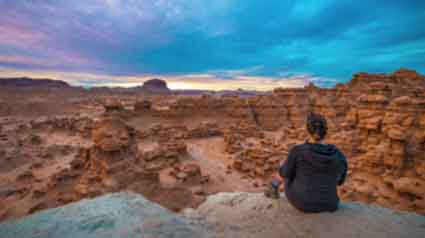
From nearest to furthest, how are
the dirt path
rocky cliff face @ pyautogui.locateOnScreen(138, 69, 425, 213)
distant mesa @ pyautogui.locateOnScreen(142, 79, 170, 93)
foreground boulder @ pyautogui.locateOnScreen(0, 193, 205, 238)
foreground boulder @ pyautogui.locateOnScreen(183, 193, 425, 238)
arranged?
foreground boulder @ pyautogui.locateOnScreen(0, 193, 205, 238) → foreground boulder @ pyautogui.locateOnScreen(183, 193, 425, 238) → rocky cliff face @ pyautogui.locateOnScreen(138, 69, 425, 213) → the dirt path → distant mesa @ pyautogui.locateOnScreen(142, 79, 170, 93)

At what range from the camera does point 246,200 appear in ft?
11.5

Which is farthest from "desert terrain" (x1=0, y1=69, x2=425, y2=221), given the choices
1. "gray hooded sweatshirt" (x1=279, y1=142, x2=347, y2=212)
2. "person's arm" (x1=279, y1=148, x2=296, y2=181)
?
"gray hooded sweatshirt" (x1=279, y1=142, x2=347, y2=212)

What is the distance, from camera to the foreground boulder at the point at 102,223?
2.27m

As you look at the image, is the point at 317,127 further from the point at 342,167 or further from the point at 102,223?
the point at 102,223

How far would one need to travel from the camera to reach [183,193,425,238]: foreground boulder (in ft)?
8.00

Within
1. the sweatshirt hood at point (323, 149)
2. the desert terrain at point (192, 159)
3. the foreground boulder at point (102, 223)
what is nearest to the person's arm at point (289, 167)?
the sweatshirt hood at point (323, 149)

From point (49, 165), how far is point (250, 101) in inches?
803

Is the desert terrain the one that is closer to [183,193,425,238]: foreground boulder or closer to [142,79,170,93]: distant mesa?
[183,193,425,238]: foreground boulder

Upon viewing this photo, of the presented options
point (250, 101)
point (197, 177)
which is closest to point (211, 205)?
point (197, 177)

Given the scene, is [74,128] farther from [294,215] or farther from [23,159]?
[294,215]

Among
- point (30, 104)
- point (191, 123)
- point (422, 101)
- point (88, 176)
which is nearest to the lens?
point (88, 176)

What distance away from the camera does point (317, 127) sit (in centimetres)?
271

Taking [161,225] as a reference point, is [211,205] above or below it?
below

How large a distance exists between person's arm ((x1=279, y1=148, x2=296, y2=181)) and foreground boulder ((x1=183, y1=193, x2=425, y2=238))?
20.9 inches
